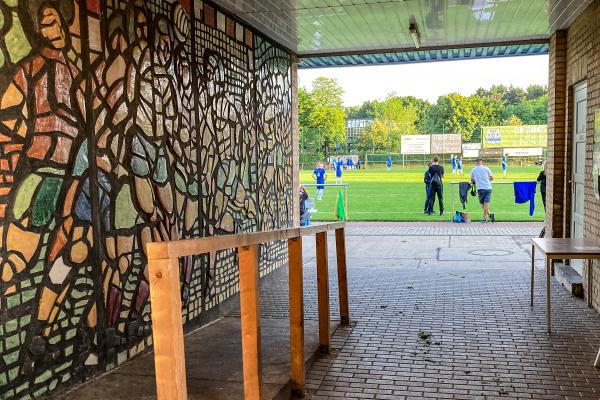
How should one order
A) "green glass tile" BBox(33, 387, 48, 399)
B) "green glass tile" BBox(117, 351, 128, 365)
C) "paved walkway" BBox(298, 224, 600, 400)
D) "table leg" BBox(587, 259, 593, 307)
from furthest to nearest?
"table leg" BBox(587, 259, 593, 307) < "green glass tile" BBox(117, 351, 128, 365) < "paved walkway" BBox(298, 224, 600, 400) < "green glass tile" BBox(33, 387, 48, 399)

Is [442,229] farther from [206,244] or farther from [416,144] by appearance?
[416,144]

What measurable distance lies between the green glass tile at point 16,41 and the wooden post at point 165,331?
197 cm

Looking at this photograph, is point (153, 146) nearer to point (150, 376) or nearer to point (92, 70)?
point (92, 70)

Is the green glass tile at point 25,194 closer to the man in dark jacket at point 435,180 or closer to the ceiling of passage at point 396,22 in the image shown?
the ceiling of passage at point 396,22

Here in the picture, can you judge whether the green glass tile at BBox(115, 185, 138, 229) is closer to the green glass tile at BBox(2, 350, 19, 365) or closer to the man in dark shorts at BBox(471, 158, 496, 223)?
the green glass tile at BBox(2, 350, 19, 365)

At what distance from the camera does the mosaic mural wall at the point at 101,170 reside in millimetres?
3732

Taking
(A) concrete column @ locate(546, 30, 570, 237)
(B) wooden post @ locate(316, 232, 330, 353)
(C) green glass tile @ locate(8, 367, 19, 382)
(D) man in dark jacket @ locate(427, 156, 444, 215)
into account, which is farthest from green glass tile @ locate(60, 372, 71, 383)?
(D) man in dark jacket @ locate(427, 156, 444, 215)

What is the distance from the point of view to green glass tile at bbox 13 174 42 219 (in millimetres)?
3714

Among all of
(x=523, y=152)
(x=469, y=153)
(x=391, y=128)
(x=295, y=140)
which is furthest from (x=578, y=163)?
(x=391, y=128)

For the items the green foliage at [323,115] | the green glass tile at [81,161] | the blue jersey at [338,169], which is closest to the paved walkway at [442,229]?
the green glass tile at [81,161]

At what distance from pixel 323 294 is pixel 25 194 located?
271 cm

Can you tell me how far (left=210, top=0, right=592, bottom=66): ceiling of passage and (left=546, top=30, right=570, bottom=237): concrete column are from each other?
416 mm

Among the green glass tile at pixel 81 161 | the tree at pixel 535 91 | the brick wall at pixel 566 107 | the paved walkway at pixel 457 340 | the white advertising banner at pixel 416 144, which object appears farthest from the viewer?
the tree at pixel 535 91

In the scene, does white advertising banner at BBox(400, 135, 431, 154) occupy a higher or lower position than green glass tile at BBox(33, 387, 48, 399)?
higher
